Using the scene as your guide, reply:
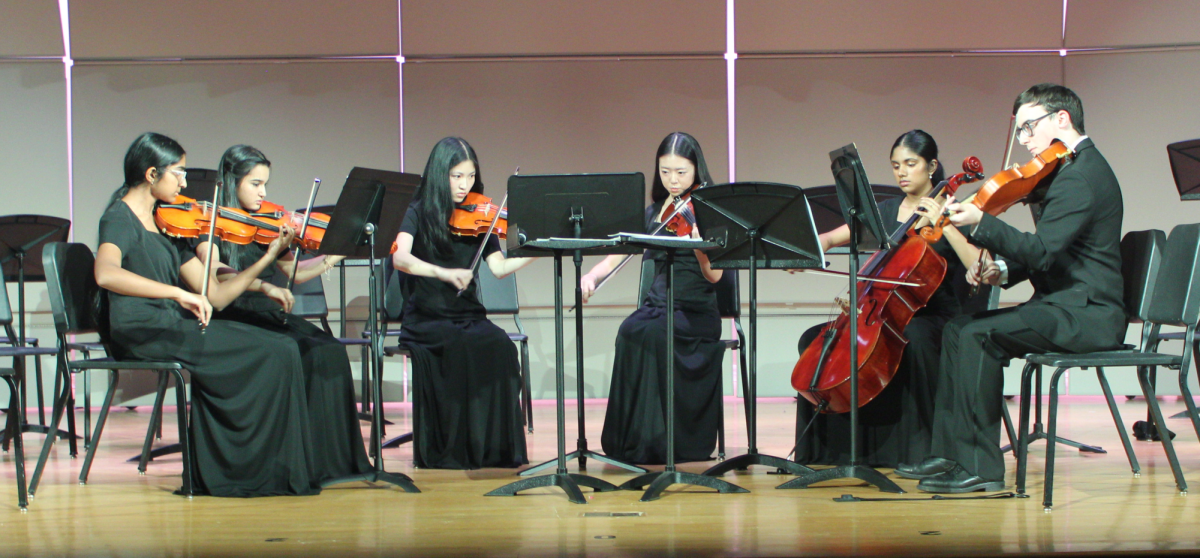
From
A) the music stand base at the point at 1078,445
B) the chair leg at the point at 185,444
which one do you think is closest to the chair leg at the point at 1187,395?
the music stand base at the point at 1078,445

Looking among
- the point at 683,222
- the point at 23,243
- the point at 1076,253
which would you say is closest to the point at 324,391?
the point at 683,222

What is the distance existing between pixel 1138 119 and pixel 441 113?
3419 millimetres

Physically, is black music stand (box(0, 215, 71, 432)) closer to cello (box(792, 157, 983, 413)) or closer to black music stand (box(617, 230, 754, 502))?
black music stand (box(617, 230, 754, 502))

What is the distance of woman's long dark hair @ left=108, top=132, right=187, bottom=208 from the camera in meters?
2.93

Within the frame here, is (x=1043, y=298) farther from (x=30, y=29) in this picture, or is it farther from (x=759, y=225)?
(x=30, y=29)

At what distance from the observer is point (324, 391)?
302cm

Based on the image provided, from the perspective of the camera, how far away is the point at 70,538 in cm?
225

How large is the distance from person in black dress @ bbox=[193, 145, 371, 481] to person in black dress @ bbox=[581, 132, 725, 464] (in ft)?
2.84

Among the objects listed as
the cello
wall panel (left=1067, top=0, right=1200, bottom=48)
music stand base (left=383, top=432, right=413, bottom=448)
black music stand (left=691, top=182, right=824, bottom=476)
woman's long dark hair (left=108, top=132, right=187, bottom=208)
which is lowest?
music stand base (left=383, top=432, right=413, bottom=448)

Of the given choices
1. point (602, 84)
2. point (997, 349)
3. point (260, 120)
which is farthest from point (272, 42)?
point (997, 349)

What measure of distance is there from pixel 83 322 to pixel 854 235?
7.48 feet

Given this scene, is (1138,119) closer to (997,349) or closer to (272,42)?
(997,349)

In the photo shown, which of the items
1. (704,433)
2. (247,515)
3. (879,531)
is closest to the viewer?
(879,531)

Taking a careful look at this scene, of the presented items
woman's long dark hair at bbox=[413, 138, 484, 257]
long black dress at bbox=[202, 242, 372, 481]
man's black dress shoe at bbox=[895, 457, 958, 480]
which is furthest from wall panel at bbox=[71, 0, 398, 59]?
man's black dress shoe at bbox=[895, 457, 958, 480]
